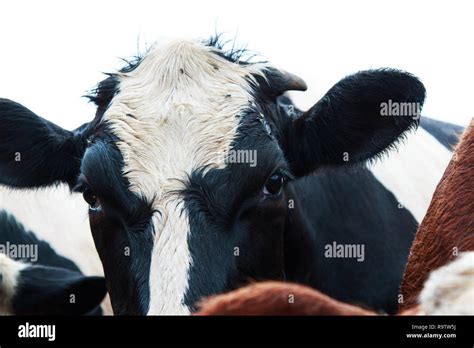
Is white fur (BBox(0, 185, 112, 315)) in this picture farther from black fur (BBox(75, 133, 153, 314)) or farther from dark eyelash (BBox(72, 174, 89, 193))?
black fur (BBox(75, 133, 153, 314))

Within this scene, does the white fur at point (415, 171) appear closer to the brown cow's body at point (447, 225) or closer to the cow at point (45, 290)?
the brown cow's body at point (447, 225)

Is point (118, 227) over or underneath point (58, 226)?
over

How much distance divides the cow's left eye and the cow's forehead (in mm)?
277

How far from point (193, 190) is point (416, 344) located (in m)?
2.04

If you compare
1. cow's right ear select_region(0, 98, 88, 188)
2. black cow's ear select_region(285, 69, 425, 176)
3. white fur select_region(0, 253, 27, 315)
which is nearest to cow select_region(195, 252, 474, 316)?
black cow's ear select_region(285, 69, 425, 176)

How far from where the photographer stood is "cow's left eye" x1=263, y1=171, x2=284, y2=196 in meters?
4.45

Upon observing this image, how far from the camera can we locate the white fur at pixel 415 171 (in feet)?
20.9

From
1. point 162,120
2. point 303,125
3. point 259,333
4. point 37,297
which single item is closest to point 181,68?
point 162,120

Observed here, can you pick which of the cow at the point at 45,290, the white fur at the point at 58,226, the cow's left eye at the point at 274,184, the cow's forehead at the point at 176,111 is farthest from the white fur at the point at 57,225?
the cow's left eye at the point at 274,184

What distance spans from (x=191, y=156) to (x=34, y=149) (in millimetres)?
1145

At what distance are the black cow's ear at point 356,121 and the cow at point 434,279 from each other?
48 cm

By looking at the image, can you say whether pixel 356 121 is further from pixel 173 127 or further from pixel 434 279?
pixel 434 279

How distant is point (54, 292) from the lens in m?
6.02

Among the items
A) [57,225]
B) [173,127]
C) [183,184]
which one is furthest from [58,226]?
[183,184]
